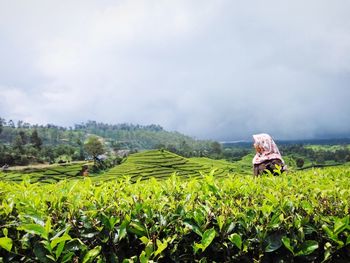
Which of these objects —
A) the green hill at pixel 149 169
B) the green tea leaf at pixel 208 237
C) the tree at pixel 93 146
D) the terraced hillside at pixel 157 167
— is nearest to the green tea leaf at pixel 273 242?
the green tea leaf at pixel 208 237

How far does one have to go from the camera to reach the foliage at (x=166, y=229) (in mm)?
2355

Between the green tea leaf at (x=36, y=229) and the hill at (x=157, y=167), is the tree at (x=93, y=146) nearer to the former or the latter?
the hill at (x=157, y=167)

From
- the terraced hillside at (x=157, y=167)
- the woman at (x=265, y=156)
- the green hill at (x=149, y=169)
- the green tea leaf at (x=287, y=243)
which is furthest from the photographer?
the terraced hillside at (x=157, y=167)

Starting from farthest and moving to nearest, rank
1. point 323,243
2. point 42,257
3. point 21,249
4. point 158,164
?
1. point 158,164
2. point 323,243
3. point 21,249
4. point 42,257

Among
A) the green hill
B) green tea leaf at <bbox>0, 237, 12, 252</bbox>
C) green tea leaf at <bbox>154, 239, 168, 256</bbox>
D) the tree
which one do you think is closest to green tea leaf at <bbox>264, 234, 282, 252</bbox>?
green tea leaf at <bbox>154, 239, 168, 256</bbox>

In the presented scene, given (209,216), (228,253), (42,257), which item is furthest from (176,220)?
(42,257)

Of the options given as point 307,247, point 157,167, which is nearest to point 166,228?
point 307,247

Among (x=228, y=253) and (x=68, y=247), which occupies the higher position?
(x=68, y=247)

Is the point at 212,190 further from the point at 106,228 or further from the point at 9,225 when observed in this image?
the point at 9,225

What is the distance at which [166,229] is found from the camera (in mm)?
2586

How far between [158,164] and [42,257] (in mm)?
45191

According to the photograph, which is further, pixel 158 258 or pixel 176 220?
pixel 176 220

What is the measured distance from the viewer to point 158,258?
2.36 metres

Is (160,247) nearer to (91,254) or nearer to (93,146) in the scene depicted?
(91,254)
